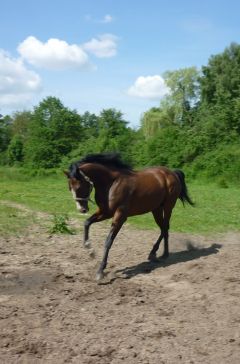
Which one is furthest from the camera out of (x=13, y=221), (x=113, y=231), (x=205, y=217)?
(x=205, y=217)

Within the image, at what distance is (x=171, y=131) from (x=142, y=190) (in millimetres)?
25258

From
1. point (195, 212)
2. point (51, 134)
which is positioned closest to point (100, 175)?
point (195, 212)

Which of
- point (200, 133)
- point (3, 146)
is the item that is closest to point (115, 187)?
point (200, 133)

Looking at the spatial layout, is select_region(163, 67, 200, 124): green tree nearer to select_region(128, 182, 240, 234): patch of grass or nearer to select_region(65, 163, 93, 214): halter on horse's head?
select_region(128, 182, 240, 234): patch of grass

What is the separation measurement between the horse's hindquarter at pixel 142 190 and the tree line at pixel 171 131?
58.3 feet

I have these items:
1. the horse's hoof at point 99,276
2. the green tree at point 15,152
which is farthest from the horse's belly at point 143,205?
the green tree at point 15,152

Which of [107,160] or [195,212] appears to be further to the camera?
[195,212]

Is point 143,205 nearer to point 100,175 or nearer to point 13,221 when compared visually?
point 100,175

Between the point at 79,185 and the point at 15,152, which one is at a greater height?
the point at 79,185

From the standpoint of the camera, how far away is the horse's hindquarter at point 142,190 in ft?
25.9

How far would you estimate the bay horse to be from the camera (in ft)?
25.0

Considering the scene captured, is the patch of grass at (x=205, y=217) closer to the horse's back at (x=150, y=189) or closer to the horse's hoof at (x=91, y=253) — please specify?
the horse's back at (x=150, y=189)

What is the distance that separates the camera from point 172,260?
28.1 feet

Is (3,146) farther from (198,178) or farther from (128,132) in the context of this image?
(198,178)
